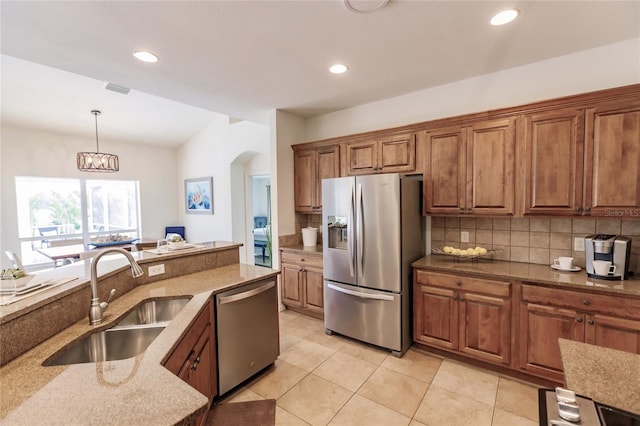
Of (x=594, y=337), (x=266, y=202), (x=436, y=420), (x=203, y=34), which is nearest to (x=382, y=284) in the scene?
(x=436, y=420)

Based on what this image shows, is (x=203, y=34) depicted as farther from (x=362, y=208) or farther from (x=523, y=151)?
(x=523, y=151)

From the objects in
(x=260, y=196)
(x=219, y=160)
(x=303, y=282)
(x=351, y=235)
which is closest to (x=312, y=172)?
(x=351, y=235)

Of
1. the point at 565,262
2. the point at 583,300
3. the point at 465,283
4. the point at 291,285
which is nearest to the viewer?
the point at 583,300

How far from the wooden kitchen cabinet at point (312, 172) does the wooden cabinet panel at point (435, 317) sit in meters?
1.66

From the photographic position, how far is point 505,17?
6.40 feet

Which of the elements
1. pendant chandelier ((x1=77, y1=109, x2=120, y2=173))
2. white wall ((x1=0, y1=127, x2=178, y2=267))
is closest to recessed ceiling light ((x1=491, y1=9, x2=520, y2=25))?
pendant chandelier ((x1=77, y1=109, x2=120, y2=173))

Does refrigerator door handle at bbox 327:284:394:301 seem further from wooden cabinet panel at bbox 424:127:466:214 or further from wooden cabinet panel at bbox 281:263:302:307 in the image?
wooden cabinet panel at bbox 424:127:466:214

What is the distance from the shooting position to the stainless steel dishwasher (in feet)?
7.00

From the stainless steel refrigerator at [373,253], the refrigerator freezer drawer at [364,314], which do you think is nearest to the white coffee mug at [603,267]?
the stainless steel refrigerator at [373,253]

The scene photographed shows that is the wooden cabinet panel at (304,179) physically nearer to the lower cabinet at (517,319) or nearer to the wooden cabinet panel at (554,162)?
the lower cabinet at (517,319)

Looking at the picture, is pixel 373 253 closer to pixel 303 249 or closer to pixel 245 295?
pixel 303 249

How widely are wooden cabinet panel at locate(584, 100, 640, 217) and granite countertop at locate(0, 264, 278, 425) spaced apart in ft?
9.36

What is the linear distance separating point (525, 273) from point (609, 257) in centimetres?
53

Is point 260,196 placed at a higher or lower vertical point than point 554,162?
lower
